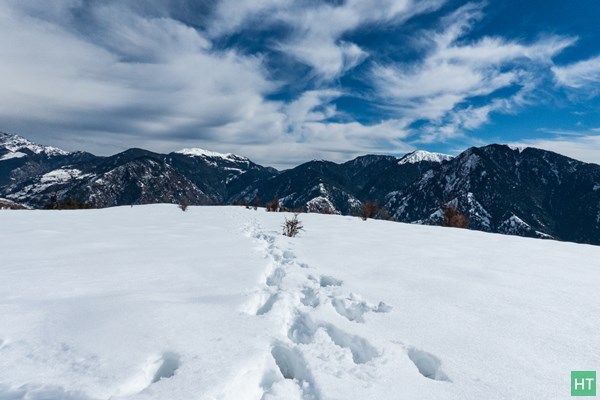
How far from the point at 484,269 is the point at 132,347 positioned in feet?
17.7

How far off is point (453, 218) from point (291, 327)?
47.2 feet

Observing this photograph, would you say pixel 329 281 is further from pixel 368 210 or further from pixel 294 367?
pixel 368 210

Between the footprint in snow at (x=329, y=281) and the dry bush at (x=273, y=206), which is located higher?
the dry bush at (x=273, y=206)

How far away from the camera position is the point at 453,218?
15.6 metres

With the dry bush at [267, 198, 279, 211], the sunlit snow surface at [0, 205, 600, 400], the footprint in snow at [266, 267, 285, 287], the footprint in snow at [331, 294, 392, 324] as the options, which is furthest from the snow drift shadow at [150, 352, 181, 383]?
the dry bush at [267, 198, 279, 211]

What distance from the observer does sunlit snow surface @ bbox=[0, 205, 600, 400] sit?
7.50ft

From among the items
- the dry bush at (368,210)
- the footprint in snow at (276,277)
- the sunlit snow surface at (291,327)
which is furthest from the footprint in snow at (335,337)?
the dry bush at (368,210)

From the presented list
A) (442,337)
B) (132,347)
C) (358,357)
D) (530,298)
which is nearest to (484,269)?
(530,298)

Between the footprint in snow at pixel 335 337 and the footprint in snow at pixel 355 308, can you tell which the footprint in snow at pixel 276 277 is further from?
the footprint in snow at pixel 335 337

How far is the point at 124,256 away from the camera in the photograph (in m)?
6.11

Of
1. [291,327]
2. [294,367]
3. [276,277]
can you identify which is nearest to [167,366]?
[294,367]

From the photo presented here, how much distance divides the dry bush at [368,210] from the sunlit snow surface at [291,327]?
9729 mm

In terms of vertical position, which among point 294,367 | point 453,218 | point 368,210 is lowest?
point 294,367

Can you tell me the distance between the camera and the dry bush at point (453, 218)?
1541 centimetres
